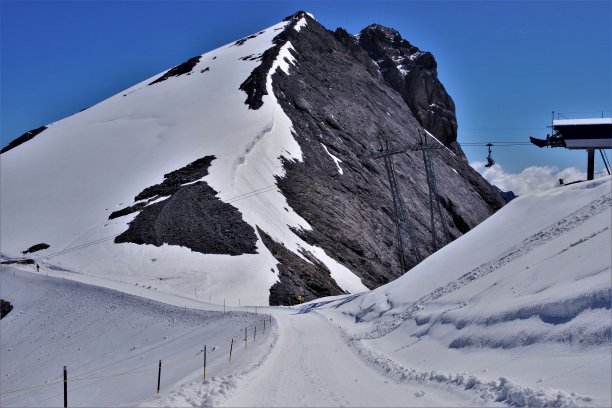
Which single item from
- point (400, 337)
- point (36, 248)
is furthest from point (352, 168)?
point (400, 337)

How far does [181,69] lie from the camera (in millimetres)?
119750

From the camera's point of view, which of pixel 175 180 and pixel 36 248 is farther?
pixel 175 180

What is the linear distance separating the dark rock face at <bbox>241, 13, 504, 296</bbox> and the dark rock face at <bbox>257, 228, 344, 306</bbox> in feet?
0.49

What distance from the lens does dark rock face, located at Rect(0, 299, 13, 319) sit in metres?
47.5

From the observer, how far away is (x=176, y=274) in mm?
51594

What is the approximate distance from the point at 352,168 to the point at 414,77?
59.8 m

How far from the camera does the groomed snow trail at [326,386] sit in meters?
13.4

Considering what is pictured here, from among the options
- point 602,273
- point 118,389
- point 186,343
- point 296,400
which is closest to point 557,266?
point 602,273

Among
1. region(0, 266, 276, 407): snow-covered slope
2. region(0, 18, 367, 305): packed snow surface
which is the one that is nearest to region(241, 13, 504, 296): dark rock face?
region(0, 18, 367, 305): packed snow surface

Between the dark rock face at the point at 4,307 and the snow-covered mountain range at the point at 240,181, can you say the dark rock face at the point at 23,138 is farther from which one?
the dark rock face at the point at 4,307

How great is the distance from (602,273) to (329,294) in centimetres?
4004

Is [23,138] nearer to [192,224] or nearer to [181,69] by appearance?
[181,69]

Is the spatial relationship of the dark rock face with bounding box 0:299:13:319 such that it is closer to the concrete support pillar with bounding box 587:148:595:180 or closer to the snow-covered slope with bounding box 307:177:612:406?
the snow-covered slope with bounding box 307:177:612:406

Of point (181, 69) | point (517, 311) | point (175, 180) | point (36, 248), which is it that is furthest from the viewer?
point (181, 69)
